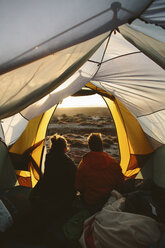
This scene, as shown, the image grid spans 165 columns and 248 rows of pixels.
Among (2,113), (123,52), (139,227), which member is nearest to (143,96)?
(123,52)

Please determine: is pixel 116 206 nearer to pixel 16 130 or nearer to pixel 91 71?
pixel 91 71

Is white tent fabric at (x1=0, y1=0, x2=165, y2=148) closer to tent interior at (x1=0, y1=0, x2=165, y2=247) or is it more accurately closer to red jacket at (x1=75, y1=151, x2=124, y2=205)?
tent interior at (x1=0, y1=0, x2=165, y2=247)

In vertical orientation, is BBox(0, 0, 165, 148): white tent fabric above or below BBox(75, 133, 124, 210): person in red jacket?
above

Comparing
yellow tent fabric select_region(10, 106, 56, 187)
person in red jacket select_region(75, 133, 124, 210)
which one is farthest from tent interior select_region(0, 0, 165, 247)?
person in red jacket select_region(75, 133, 124, 210)

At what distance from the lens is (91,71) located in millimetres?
2896

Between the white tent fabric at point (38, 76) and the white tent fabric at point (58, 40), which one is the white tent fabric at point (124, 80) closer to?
the white tent fabric at point (58, 40)

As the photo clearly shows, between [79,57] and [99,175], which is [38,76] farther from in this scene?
[99,175]

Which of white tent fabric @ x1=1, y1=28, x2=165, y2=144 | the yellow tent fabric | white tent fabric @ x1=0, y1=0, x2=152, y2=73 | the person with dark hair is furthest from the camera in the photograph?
the yellow tent fabric

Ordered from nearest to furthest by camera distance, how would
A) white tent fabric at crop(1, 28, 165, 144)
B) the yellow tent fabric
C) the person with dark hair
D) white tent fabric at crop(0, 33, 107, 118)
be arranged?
1. white tent fabric at crop(0, 33, 107, 118)
2. the person with dark hair
3. white tent fabric at crop(1, 28, 165, 144)
4. the yellow tent fabric

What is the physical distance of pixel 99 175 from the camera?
2.59 m

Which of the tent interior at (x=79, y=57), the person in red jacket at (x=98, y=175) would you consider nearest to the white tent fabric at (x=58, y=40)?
the tent interior at (x=79, y=57)

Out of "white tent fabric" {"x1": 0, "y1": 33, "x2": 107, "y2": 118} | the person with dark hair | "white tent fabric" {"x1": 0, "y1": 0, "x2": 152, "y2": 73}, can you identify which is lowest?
the person with dark hair

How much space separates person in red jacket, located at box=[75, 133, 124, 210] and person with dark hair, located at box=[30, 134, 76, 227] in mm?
238

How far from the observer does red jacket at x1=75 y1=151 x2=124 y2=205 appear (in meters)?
2.59
